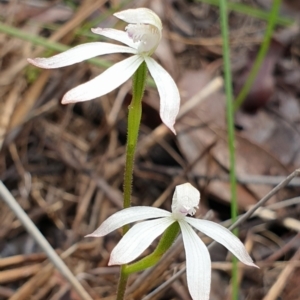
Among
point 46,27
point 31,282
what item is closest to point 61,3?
point 46,27

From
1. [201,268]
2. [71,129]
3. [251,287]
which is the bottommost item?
[251,287]

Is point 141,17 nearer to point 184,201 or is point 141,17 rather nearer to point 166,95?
point 166,95

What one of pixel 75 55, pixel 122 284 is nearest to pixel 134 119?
pixel 75 55

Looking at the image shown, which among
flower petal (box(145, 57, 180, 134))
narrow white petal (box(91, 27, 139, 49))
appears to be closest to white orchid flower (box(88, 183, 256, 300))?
flower petal (box(145, 57, 180, 134))

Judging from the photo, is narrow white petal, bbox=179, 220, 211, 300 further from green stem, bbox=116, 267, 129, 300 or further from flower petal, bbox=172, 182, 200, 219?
green stem, bbox=116, 267, 129, 300

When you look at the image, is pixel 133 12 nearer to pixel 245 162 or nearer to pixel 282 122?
pixel 245 162

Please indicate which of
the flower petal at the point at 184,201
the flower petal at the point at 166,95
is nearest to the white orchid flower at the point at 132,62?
the flower petal at the point at 166,95
